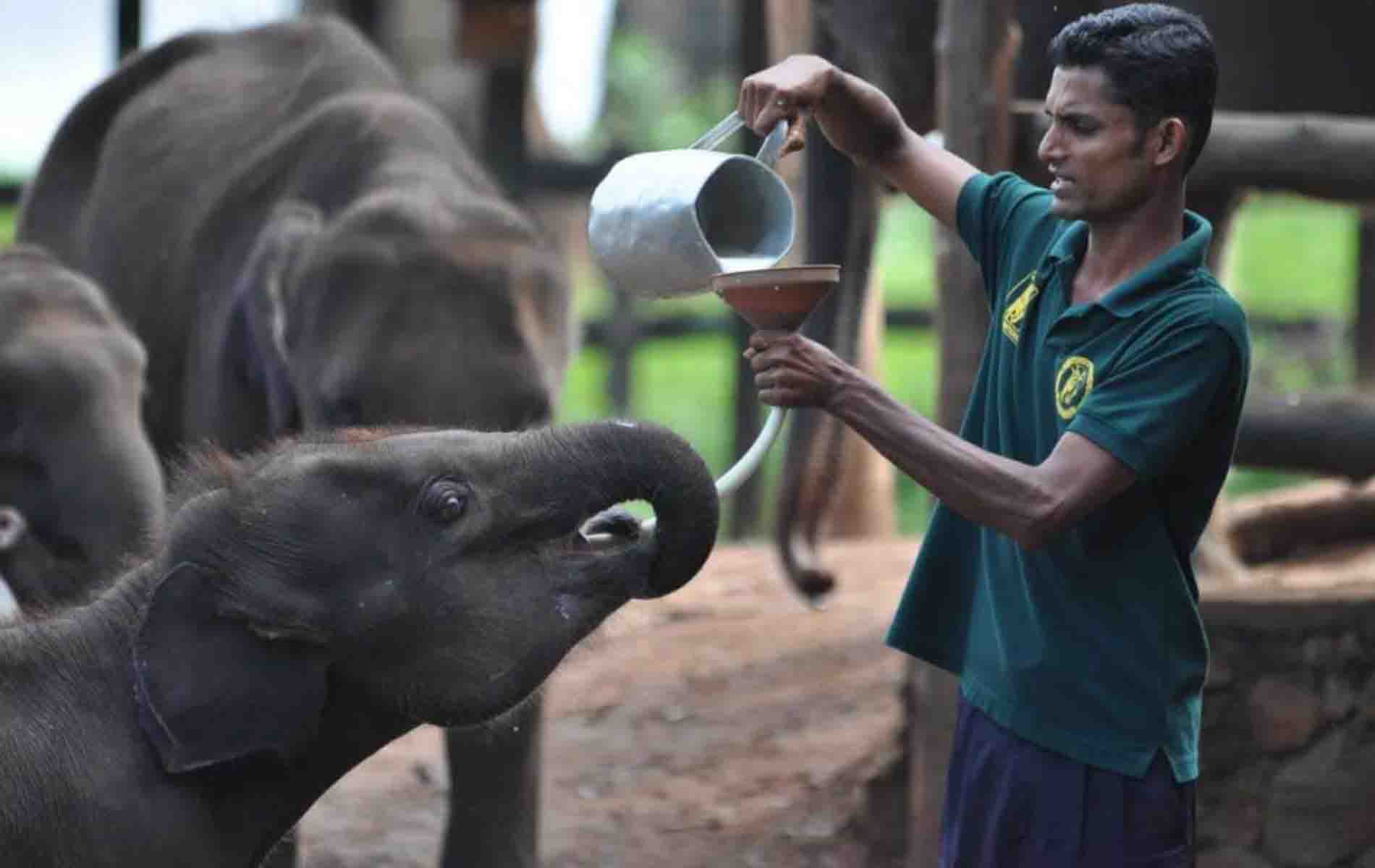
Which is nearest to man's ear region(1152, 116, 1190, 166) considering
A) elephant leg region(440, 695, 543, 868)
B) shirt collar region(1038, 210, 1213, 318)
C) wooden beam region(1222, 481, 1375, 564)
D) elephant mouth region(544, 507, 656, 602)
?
shirt collar region(1038, 210, 1213, 318)

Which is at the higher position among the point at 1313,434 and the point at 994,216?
the point at 994,216

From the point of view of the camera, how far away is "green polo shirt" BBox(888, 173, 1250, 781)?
10.5 feet

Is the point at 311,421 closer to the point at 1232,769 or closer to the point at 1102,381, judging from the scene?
the point at 1232,769

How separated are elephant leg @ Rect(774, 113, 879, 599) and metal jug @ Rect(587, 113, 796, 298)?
349 cm

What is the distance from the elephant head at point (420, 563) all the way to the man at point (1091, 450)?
408mm

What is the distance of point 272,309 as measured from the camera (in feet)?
19.9

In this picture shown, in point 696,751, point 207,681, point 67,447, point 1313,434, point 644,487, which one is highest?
point 644,487

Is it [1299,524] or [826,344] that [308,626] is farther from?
[1299,524]

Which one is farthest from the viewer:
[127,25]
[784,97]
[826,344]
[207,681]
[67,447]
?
[127,25]

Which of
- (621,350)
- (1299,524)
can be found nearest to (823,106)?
(1299,524)

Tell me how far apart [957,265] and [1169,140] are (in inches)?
74.4

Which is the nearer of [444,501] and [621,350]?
[444,501]

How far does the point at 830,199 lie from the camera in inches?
288

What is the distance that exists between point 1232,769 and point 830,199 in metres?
2.66
